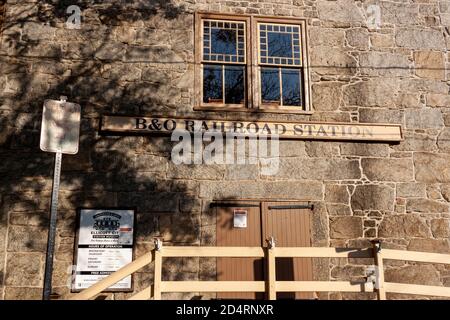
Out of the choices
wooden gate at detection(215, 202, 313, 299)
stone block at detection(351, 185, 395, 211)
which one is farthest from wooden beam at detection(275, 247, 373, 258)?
stone block at detection(351, 185, 395, 211)

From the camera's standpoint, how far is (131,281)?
721 cm

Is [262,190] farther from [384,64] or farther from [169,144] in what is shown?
[384,64]

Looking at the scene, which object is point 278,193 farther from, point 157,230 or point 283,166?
point 157,230

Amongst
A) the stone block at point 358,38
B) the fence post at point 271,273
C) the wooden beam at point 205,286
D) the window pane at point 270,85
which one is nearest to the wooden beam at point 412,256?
the fence post at point 271,273

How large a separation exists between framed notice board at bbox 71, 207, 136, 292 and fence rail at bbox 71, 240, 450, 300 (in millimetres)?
1942

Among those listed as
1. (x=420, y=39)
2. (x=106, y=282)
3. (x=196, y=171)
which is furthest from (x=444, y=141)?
(x=106, y=282)

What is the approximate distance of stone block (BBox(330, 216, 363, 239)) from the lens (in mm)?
7824

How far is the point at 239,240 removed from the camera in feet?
24.8

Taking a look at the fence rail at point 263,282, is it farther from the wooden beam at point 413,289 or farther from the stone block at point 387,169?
the stone block at point 387,169

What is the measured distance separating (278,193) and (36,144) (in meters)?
4.32

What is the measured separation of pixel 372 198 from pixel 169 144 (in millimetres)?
3859

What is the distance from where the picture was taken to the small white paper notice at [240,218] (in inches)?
300
